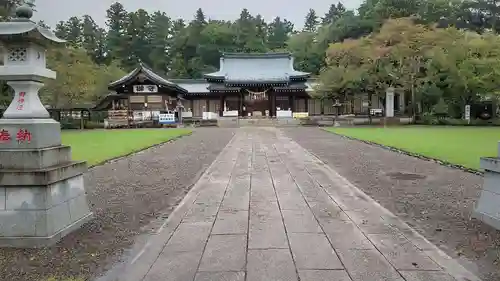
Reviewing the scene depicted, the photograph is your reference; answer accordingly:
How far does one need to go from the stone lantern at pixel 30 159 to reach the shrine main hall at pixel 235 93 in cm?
3513

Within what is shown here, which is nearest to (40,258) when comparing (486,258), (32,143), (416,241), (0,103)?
(32,143)

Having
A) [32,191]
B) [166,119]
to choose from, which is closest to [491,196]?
[32,191]

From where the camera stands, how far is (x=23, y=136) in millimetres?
4656

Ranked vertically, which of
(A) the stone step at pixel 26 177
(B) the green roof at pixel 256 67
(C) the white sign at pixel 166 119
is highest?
(B) the green roof at pixel 256 67

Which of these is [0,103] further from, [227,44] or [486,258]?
[227,44]

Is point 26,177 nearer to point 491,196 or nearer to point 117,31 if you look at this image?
point 491,196

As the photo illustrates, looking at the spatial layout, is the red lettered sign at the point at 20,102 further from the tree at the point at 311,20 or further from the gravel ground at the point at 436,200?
the tree at the point at 311,20

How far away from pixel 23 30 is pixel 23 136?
121 cm

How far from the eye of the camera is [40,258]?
4.06 meters

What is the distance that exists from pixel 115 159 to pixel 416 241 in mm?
10186

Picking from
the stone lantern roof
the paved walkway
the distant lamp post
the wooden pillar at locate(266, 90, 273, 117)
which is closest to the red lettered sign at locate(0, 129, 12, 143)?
the stone lantern roof

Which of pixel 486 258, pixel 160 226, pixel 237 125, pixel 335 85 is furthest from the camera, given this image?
pixel 237 125

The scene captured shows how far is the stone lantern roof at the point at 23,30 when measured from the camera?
4.65 m

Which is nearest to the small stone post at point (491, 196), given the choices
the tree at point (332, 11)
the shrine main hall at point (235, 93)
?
the shrine main hall at point (235, 93)
